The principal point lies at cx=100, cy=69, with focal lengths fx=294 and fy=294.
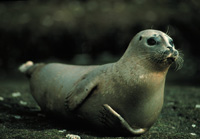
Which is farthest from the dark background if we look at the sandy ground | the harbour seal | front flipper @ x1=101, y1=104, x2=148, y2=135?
front flipper @ x1=101, y1=104, x2=148, y2=135

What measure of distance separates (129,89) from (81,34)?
7.30 meters

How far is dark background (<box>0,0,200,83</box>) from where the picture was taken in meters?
8.92

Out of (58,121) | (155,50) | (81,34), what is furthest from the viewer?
(81,34)

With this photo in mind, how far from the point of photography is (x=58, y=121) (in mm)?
3730

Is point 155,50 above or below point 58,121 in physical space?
above

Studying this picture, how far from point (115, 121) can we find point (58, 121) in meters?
1.06

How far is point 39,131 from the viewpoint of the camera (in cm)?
317

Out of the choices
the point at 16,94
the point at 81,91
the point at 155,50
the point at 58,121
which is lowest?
the point at 16,94

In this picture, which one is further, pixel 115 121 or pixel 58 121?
pixel 58 121

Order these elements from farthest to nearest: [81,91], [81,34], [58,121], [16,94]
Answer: [81,34] < [16,94] < [58,121] < [81,91]

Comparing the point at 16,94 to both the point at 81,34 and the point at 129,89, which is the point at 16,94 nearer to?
the point at 129,89


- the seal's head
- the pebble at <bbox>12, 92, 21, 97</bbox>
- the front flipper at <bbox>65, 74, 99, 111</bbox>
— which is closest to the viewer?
the seal's head

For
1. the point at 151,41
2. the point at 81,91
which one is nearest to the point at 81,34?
the point at 81,91

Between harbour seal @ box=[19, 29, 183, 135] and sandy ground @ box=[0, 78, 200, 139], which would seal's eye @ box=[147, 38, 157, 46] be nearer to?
harbour seal @ box=[19, 29, 183, 135]
